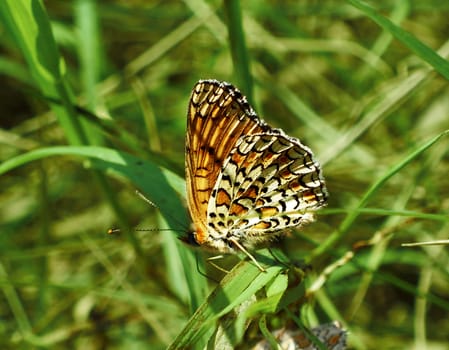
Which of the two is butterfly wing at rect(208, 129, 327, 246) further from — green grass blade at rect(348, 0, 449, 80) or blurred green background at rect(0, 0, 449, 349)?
green grass blade at rect(348, 0, 449, 80)

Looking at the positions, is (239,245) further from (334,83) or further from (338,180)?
(334,83)

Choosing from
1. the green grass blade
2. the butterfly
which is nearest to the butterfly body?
the butterfly

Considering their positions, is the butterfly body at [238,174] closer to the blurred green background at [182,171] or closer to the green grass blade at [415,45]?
the blurred green background at [182,171]

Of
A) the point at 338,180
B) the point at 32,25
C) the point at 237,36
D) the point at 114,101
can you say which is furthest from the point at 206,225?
the point at 114,101

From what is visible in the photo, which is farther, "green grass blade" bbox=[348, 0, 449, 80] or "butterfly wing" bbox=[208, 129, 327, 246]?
"butterfly wing" bbox=[208, 129, 327, 246]

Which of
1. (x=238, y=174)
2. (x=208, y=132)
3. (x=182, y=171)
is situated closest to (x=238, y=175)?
(x=238, y=174)

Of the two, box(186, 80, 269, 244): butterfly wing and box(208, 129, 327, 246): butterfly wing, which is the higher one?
box(186, 80, 269, 244): butterfly wing

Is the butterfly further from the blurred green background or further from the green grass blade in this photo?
the green grass blade
